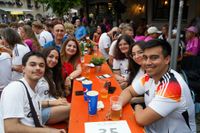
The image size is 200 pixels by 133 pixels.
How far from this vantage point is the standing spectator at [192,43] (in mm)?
5133

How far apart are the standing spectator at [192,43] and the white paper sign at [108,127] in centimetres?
384

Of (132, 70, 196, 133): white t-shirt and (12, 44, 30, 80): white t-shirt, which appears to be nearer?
(132, 70, 196, 133): white t-shirt

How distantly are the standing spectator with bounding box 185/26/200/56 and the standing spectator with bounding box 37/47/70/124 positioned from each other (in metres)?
3.35

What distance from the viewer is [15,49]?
11.8 feet

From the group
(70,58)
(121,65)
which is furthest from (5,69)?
(121,65)

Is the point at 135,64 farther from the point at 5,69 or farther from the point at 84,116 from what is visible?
the point at 5,69

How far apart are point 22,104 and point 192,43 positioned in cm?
451

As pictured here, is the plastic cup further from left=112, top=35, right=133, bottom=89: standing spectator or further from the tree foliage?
the tree foliage

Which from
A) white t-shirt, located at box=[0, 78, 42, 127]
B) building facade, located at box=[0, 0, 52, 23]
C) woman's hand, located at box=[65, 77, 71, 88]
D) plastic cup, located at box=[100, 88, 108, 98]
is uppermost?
building facade, located at box=[0, 0, 52, 23]

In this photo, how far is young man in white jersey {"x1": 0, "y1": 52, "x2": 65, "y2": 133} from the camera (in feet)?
6.07

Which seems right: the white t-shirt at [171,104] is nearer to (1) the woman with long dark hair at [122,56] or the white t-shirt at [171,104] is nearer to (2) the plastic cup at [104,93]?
(2) the plastic cup at [104,93]

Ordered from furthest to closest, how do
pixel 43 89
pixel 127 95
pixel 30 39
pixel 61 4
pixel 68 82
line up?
pixel 61 4 < pixel 30 39 < pixel 68 82 < pixel 43 89 < pixel 127 95

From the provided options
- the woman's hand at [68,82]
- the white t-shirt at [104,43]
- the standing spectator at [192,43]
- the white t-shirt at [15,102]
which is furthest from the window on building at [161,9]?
the white t-shirt at [15,102]

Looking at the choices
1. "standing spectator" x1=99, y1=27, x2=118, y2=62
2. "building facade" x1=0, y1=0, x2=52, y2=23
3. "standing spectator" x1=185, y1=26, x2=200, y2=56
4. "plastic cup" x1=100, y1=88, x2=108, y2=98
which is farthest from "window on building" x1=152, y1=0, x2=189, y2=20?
"building facade" x1=0, y1=0, x2=52, y2=23
